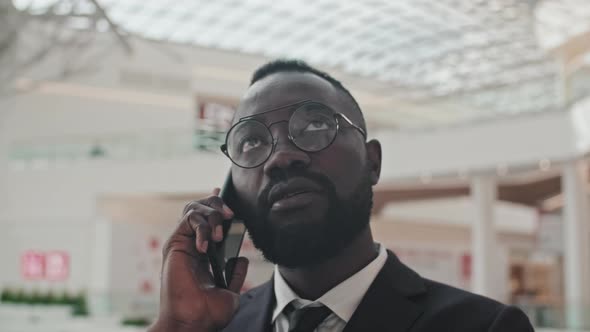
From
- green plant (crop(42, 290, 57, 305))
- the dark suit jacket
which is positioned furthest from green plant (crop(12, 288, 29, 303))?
the dark suit jacket

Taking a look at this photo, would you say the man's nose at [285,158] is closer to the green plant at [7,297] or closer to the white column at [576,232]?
the white column at [576,232]

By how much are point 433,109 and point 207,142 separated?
28552 mm

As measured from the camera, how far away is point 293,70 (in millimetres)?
2857

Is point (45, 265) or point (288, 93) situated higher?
point (288, 93)

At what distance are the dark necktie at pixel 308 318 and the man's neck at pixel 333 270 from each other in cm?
9

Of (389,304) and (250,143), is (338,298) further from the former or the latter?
(250,143)

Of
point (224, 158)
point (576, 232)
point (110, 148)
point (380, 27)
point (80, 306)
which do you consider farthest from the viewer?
point (380, 27)

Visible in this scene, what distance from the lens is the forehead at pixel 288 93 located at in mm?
2697

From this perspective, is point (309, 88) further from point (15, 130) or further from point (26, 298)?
point (15, 130)

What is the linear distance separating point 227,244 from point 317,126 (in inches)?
20.4

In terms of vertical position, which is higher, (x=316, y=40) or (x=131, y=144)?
(x=316, y=40)

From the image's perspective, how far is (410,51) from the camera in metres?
49.3

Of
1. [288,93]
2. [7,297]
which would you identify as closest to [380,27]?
[7,297]

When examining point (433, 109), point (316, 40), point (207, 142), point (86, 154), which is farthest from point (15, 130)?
point (207, 142)
